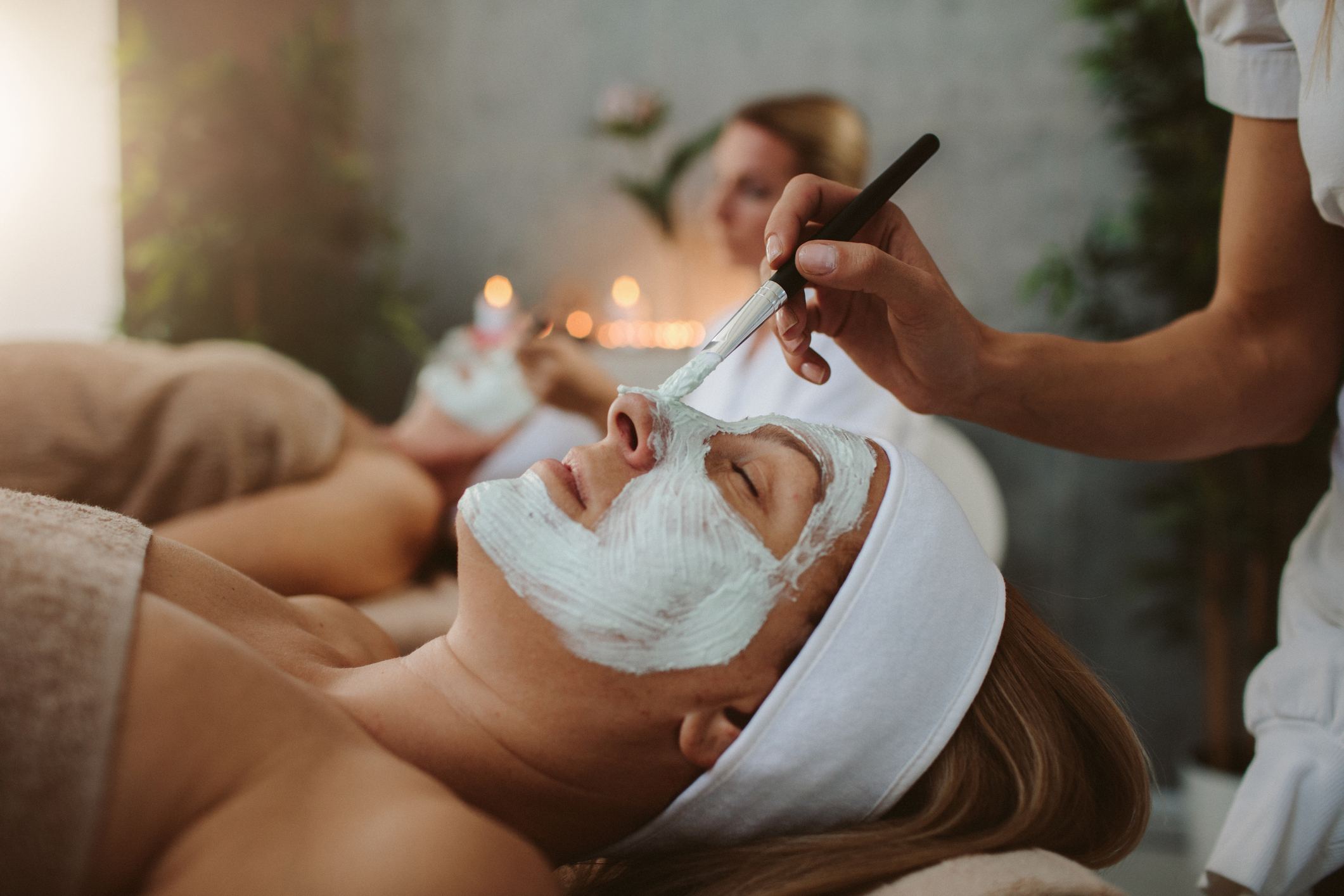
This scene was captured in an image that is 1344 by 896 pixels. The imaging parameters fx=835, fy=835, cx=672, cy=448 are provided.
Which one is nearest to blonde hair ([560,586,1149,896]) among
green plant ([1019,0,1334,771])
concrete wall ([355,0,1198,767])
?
→ green plant ([1019,0,1334,771])

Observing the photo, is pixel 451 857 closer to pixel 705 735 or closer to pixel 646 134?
pixel 705 735

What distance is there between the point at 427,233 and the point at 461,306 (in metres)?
0.33

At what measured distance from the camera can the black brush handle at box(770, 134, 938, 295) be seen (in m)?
0.83

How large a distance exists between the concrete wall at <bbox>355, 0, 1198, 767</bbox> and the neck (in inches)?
93.8

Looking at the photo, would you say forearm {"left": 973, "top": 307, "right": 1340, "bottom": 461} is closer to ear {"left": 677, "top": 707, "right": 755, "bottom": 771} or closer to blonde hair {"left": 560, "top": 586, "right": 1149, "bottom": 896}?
blonde hair {"left": 560, "top": 586, "right": 1149, "bottom": 896}

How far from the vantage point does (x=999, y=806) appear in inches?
29.2

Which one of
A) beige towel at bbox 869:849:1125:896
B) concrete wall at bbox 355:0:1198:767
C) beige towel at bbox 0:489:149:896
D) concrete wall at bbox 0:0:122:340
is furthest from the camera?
concrete wall at bbox 355:0:1198:767

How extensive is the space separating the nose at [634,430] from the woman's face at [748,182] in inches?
51.2

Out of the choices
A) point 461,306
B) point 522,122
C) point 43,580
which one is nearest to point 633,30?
point 522,122

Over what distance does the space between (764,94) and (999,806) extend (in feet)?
9.11

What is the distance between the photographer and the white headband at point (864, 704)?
0.70 meters

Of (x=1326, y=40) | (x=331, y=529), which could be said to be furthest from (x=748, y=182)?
(x=1326, y=40)

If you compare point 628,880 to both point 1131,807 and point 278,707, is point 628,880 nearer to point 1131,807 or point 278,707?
point 278,707

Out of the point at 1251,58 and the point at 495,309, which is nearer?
the point at 1251,58
